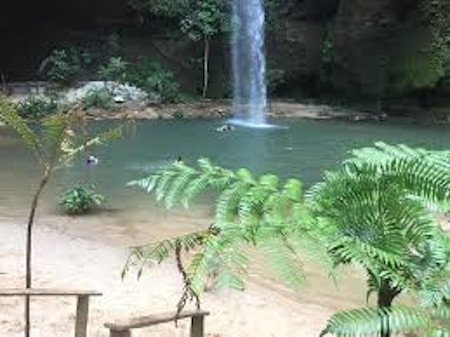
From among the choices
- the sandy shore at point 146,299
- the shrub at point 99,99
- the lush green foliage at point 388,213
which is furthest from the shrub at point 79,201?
the shrub at point 99,99

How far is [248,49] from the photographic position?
92.0ft

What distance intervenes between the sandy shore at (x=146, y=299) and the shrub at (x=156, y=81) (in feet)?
54.6

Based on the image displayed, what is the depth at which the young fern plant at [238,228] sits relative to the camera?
2.65 m

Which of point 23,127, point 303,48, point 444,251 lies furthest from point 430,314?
point 303,48

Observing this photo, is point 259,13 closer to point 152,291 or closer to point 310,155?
point 310,155

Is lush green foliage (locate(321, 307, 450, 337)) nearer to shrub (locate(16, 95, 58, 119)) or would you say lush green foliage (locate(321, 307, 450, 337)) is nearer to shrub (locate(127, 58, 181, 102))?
shrub (locate(16, 95, 58, 119))

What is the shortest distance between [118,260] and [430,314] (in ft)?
21.7

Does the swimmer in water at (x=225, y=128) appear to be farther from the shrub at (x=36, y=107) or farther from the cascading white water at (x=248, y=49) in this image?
the cascading white water at (x=248, y=49)

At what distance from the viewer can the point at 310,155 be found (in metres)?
17.2

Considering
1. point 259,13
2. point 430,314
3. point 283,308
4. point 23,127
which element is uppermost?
point 259,13

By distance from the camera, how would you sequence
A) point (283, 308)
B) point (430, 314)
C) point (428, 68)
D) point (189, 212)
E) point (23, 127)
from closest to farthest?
1. point (430, 314)
2. point (23, 127)
3. point (283, 308)
4. point (189, 212)
5. point (428, 68)

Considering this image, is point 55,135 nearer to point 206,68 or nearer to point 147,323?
point 147,323

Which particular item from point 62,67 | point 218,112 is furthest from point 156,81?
point 62,67

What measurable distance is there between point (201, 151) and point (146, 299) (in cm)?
1038
